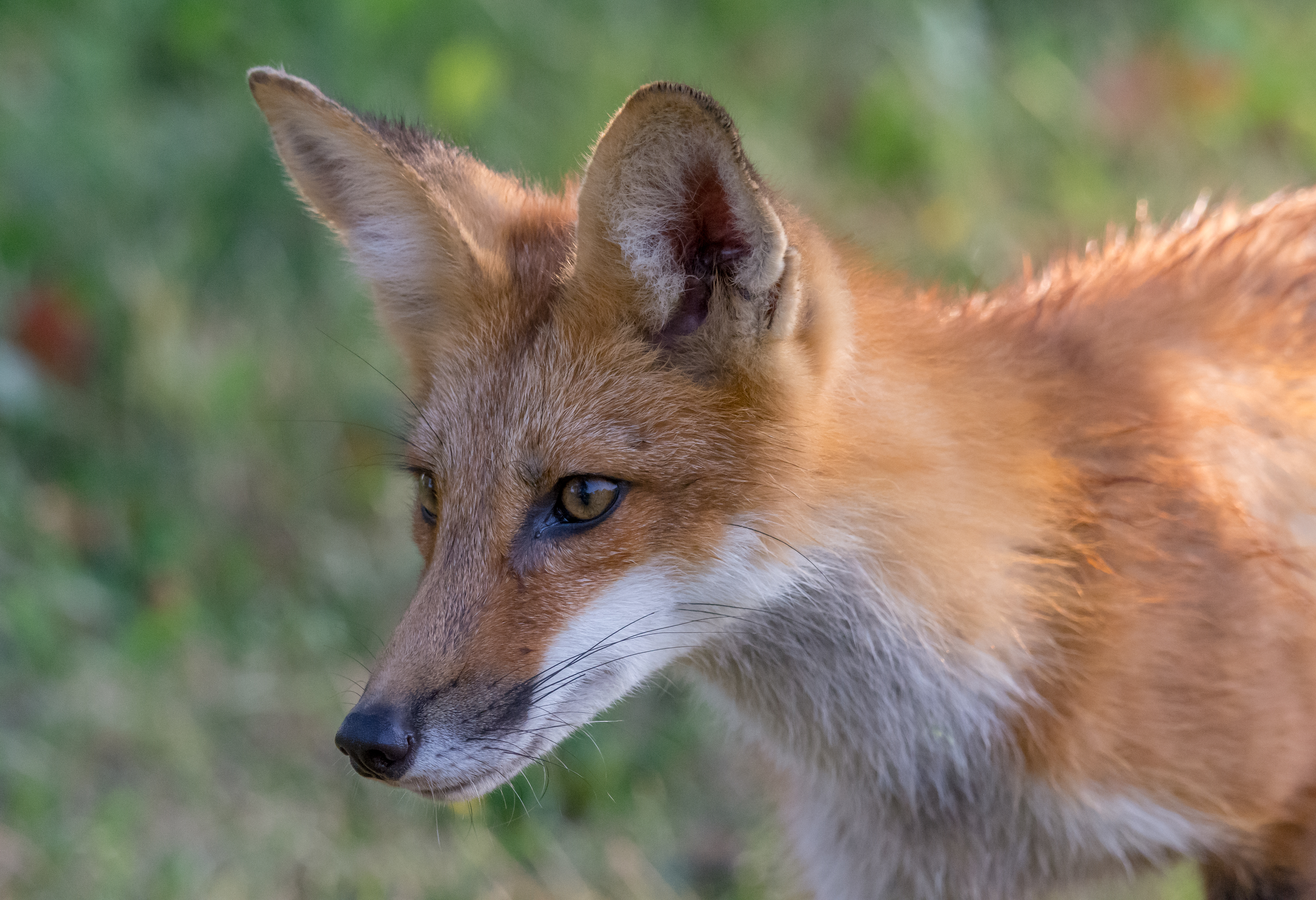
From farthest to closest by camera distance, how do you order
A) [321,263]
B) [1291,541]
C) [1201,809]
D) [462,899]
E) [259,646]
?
[321,263] → [259,646] → [462,899] → [1291,541] → [1201,809]

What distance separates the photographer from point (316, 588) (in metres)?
4.91

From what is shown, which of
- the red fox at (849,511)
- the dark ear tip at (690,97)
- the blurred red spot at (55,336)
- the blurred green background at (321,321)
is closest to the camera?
the dark ear tip at (690,97)

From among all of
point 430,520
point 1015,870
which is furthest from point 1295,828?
point 430,520

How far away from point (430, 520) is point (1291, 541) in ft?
6.69

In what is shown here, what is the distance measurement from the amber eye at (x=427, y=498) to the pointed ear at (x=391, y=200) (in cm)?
31

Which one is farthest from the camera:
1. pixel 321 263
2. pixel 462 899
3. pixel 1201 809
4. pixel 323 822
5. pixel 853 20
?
pixel 853 20

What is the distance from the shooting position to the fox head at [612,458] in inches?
96.3

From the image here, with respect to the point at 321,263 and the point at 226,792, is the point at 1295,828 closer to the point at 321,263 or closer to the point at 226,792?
the point at 226,792

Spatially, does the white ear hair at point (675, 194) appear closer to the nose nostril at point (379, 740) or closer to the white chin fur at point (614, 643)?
the white chin fur at point (614, 643)

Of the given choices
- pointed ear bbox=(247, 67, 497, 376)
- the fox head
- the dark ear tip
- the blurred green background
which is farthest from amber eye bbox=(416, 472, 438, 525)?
the dark ear tip

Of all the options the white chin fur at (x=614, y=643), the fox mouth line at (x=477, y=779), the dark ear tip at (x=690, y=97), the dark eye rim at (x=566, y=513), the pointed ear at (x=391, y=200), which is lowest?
the fox mouth line at (x=477, y=779)

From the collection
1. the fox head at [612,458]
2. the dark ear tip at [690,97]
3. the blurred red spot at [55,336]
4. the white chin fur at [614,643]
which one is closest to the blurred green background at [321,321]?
the blurred red spot at [55,336]

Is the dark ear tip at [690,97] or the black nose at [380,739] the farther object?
the black nose at [380,739]

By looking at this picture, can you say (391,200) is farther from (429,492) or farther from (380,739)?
(380,739)
